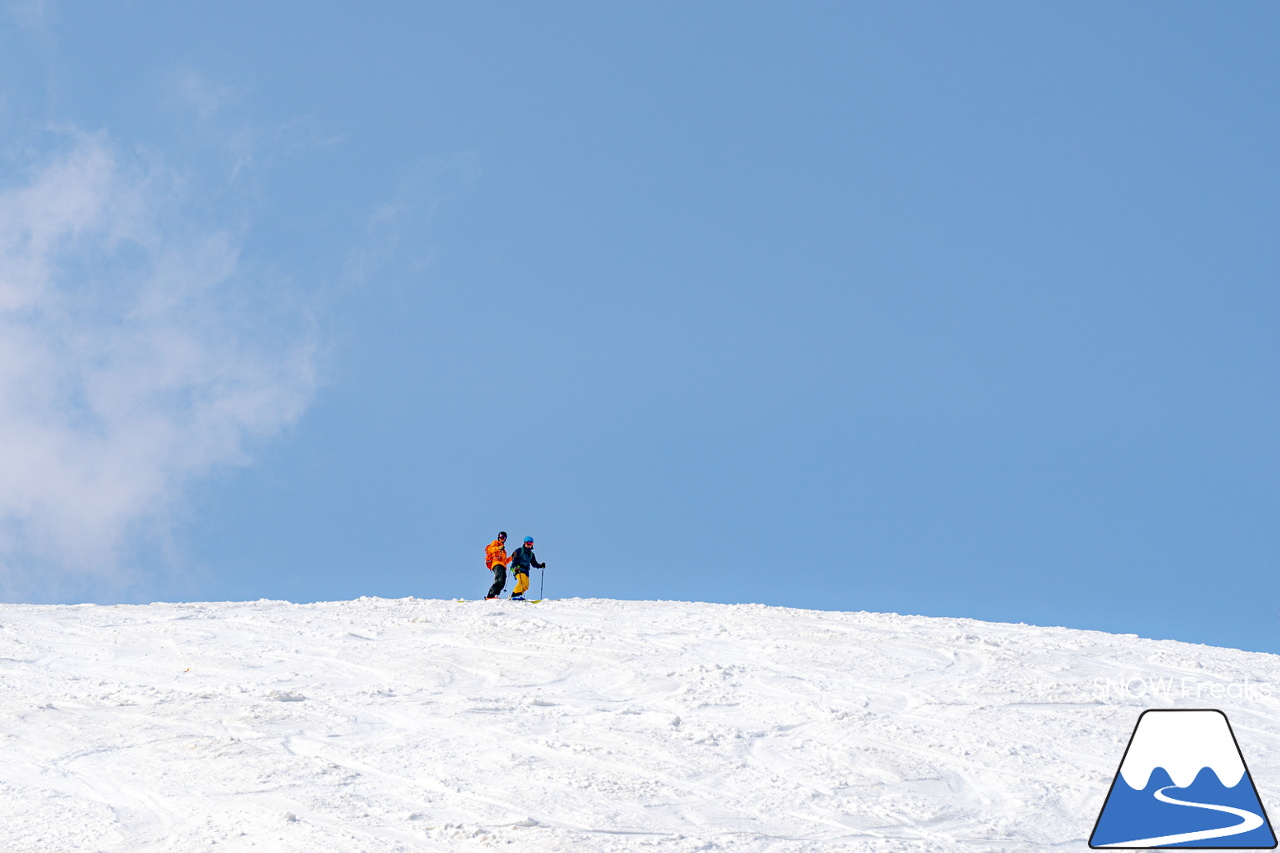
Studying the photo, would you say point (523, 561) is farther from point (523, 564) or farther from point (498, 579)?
point (498, 579)

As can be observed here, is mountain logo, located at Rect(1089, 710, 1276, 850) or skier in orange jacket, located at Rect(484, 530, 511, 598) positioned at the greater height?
skier in orange jacket, located at Rect(484, 530, 511, 598)

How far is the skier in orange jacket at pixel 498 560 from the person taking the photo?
2439cm

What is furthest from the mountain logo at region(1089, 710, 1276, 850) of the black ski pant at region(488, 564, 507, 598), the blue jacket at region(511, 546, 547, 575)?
the black ski pant at region(488, 564, 507, 598)

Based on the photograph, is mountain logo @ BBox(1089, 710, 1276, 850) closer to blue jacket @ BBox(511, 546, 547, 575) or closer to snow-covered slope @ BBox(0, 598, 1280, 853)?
snow-covered slope @ BBox(0, 598, 1280, 853)

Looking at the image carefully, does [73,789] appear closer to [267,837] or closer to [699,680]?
[267,837]

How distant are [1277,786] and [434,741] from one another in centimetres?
879

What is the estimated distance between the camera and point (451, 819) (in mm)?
9102

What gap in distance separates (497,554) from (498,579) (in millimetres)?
586

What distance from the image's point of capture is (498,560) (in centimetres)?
2441

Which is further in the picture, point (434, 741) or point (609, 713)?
Answer: point (609, 713)

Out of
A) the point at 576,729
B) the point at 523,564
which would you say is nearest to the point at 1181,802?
the point at 576,729

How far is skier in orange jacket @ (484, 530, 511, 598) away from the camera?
80.0 feet

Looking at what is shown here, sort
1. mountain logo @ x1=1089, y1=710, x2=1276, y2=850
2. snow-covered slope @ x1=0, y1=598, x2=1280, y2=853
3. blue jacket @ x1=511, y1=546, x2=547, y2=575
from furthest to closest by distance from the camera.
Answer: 1. blue jacket @ x1=511, y1=546, x2=547, y2=575
2. snow-covered slope @ x1=0, y1=598, x2=1280, y2=853
3. mountain logo @ x1=1089, y1=710, x2=1276, y2=850

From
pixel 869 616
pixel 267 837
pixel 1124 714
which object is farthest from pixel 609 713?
pixel 869 616
